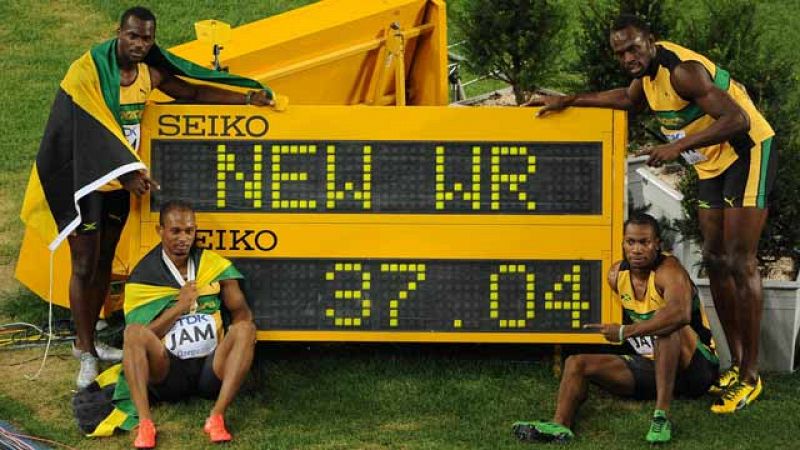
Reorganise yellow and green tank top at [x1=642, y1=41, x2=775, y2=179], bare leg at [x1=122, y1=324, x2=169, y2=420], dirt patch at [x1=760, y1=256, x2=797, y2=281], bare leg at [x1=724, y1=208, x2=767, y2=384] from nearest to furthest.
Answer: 1. bare leg at [x1=122, y1=324, x2=169, y2=420]
2. yellow and green tank top at [x1=642, y1=41, x2=775, y2=179]
3. bare leg at [x1=724, y1=208, x2=767, y2=384]
4. dirt patch at [x1=760, y1=256, x2=797, y2=281]

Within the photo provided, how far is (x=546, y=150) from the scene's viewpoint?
32.8 feet

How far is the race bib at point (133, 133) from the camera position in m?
9.93

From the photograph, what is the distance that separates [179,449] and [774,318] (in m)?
3.44

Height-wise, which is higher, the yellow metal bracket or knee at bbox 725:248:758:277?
the yellow metal bracket

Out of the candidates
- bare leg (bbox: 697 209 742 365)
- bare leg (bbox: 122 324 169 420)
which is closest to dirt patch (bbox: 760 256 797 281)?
bare leg (bbox: 697 209 742 365)

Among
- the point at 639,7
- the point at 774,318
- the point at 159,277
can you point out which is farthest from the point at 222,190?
the point at 639,7

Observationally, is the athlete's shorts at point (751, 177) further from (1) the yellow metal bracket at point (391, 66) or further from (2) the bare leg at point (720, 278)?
(1) the yellow metal bracket at point (391, 66)

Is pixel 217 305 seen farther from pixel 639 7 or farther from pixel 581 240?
pixel 639 7

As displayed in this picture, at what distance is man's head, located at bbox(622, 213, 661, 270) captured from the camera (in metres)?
9.57

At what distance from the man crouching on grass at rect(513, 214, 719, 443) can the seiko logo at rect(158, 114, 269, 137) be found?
7.04 ft

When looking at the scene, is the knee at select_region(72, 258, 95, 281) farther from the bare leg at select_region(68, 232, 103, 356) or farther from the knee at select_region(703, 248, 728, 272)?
the knee at select_region(703, 248, 728, 272)

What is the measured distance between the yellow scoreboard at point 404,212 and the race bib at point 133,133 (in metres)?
0.07

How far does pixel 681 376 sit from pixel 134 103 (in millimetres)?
3307

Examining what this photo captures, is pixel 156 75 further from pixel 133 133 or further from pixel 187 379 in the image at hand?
pixel 187 379
